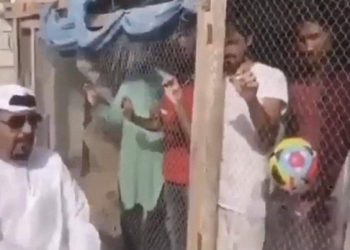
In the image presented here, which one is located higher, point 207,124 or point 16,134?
point 207,124

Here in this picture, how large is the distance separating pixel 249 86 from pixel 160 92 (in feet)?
2.12

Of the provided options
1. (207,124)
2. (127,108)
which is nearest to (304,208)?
(207,124)

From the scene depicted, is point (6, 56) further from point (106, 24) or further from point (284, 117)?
point (284, 117)

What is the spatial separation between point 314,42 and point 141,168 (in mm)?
1109

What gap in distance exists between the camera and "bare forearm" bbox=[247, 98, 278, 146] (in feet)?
9.59

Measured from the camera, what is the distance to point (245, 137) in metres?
3.00

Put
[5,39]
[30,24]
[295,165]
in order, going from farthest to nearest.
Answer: [5,39] → [30,24] → [295,165]

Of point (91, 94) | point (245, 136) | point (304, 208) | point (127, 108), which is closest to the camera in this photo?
point (304, 208)

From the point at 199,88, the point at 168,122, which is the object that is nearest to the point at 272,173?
the point at 199,88

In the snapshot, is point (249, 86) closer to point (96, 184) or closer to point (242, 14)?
point (242, 14)

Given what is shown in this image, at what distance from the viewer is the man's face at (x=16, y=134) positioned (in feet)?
11.0

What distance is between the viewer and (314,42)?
282 cm

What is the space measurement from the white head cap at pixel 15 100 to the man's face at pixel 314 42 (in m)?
1.07

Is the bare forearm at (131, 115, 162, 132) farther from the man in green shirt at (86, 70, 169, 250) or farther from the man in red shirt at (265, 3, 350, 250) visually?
the man in red shirt at (265, 3, 350, 250)
